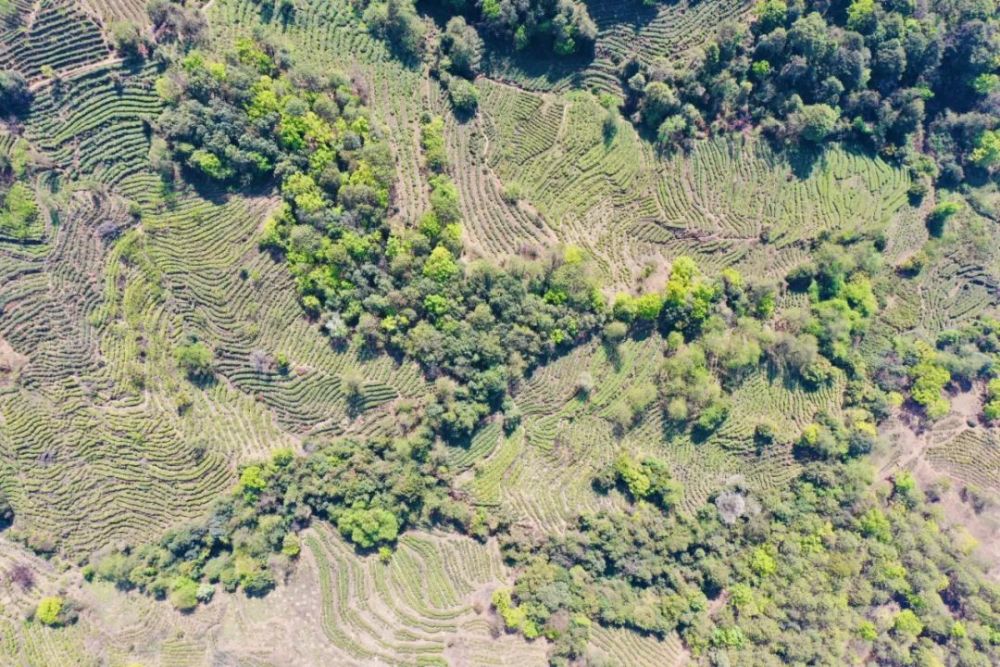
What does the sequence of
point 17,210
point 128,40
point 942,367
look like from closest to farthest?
point 128,40
point 17,210
point 942,367

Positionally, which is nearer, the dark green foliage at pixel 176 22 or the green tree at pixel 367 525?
the dark green foliage at pixel 176 22

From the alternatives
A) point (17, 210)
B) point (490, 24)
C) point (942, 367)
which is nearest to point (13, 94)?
point (17, 210)

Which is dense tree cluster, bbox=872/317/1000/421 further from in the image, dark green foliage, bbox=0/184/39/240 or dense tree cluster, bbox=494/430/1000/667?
dark green foliage, bbox=0/184/39/240

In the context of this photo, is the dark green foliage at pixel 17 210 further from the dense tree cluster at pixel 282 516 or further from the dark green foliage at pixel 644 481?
the dark green foliage at pixel 644 481

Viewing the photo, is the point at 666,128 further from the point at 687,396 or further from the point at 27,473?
the point at 27,473

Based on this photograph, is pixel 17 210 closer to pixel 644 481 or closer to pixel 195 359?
pixel 195 359

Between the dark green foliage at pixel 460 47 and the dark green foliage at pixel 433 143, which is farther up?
the dark green foliage at pixel 460 47

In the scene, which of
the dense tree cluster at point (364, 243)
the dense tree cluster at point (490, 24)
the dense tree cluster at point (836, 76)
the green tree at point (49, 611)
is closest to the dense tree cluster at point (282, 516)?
the green tree at point (49, 611)
